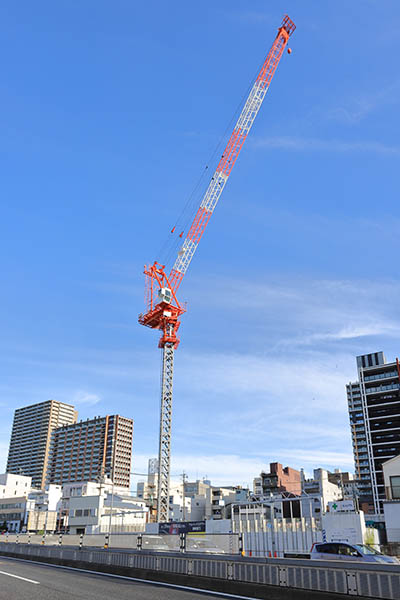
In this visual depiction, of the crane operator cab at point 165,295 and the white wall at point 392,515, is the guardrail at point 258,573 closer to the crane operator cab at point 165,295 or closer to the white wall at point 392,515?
the white wall at point 392,515

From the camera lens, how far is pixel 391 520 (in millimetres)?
39125

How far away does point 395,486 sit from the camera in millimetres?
43844

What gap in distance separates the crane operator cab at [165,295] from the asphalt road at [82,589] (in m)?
78.4

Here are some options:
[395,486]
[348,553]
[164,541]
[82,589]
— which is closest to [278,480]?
[395,486]

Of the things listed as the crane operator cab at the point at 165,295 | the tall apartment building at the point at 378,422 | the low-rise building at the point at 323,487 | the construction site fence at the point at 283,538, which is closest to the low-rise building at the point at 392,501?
the construction site fence at the point at 283,538

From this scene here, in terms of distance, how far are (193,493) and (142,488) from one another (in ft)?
81.0

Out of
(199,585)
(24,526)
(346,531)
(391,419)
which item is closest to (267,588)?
(199,585)

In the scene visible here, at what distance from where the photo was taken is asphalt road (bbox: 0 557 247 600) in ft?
40.2

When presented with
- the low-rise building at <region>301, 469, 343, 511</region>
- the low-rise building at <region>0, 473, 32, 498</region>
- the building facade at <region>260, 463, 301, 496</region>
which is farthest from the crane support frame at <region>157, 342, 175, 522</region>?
the low-rise building at <region>0, 473, 32, 498</region>

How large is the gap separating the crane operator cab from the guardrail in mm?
74795

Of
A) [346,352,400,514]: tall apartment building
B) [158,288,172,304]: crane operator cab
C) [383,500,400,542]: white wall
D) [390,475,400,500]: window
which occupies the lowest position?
[383,500,400,542]: white wall

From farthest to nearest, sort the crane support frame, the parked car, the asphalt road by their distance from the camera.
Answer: the crane support frame
the parked car
the asphalt road

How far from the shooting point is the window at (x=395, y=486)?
143ft

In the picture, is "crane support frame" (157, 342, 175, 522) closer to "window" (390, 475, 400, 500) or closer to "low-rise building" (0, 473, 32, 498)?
"window" (390, 475, 400, 500)
